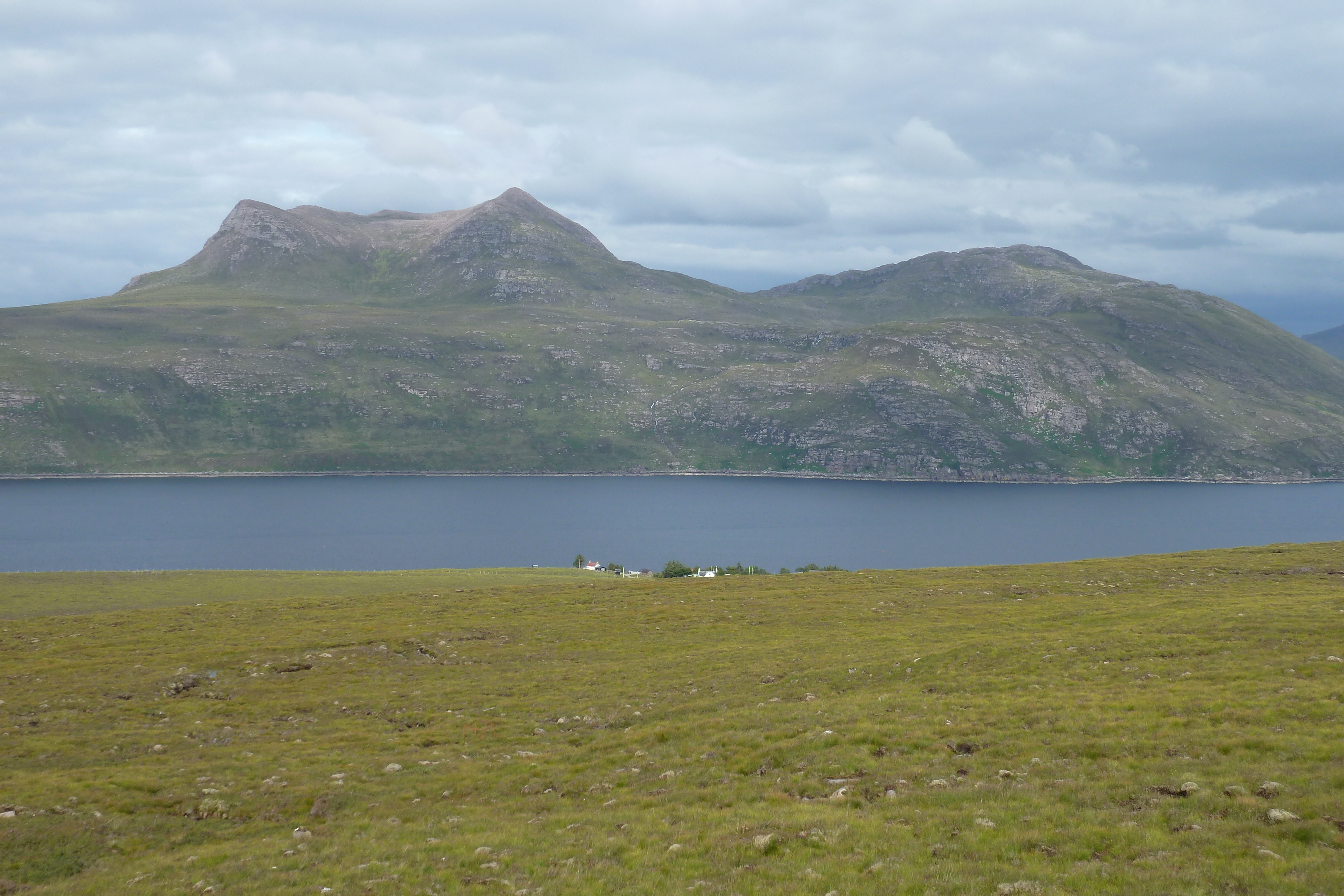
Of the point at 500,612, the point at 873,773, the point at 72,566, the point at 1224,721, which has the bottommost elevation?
the point at 72,566

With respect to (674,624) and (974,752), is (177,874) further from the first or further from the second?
(674,624)

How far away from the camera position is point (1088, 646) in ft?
117

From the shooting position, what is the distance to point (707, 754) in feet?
85.0

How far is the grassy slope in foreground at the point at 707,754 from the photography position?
16656 mm

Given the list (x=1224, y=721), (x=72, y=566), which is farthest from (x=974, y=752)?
(x=72, y=566)

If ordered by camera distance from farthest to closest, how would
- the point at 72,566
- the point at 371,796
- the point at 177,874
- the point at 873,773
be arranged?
the point at 72,566, the point at 371,796, the point at 873,773, the point at 177,874

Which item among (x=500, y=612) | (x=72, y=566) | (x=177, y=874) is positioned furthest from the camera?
(x=72, y=566)

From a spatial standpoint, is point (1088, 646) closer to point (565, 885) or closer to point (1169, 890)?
point (1169, 890)

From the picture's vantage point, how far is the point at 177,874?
63.3ft

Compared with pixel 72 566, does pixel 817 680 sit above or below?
above

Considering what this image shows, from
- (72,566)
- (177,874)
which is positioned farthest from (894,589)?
(72,566)

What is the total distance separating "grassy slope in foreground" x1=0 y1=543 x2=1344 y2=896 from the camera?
656 inches

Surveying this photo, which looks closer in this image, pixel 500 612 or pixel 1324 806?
pixel 1324 806

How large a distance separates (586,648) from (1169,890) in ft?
120
